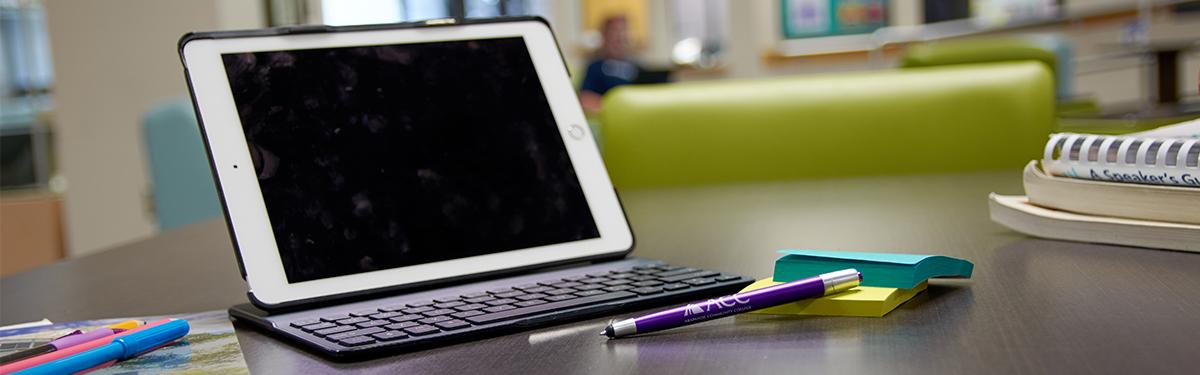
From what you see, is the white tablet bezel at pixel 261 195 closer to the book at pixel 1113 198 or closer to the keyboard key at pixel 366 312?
the keyboard key at pixel 366 312

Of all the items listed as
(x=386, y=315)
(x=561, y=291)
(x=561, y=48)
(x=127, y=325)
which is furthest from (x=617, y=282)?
(x=561, y=48)

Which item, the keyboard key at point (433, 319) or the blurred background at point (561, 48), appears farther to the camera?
the blurred background at point (561, 48)

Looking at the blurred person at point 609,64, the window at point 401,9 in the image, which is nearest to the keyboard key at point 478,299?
the window at point 401,9

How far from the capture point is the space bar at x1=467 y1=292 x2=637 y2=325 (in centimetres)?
55

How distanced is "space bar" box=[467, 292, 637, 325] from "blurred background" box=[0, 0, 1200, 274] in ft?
1.51

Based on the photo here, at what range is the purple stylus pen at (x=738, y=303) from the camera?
515 millimetres

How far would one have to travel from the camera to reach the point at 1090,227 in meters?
0.74

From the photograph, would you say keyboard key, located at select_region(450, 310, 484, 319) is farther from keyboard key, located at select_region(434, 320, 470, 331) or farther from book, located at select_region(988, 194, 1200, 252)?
book, located at select_region(988, 194, 1200, 252)

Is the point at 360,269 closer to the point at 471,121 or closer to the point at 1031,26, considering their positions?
the point at 471,121

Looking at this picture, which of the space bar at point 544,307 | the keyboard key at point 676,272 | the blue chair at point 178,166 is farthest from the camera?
the blue chair at point 178,166

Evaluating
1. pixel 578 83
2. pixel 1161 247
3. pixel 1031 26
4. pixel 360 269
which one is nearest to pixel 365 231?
pixel 360 269

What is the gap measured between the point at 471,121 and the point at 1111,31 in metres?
5.95

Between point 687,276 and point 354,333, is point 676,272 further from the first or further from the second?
Answer: point 354,333

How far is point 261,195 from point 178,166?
1.77 meters
